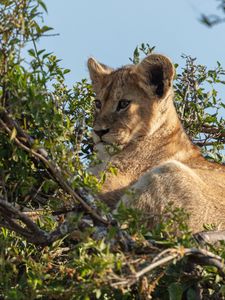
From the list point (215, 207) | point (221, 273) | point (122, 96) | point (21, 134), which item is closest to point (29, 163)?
point (21, 134)

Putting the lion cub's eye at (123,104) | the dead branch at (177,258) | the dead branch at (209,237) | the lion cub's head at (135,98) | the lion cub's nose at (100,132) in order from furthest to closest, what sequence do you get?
the lion cub's eye at (123,104), the lion cub's head at (135,98), the lion cub's nose at (100,132), the dead branch at (209,237), the dead branch at (177,258)

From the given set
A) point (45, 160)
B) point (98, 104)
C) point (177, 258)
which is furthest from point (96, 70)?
point (177, 258)

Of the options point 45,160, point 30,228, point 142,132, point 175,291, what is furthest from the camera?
point 142,132

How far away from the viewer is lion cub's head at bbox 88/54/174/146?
9891 mm

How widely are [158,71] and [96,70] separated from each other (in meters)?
0.95

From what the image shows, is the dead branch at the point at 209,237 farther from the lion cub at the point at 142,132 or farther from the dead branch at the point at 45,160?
the lion cub at the point at 142,132

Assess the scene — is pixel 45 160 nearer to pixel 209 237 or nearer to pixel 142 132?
pixel 209 237

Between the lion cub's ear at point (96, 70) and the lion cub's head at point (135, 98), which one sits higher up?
the lion cub's ear at point (96, 70)

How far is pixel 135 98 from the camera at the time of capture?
33.3ft

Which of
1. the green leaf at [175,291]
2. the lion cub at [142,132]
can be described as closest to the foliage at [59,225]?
the green leaf at [175,291]

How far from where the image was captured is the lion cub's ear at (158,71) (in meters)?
10.1

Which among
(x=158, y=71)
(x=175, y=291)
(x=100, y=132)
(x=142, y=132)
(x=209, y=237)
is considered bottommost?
(x=175, y=291)

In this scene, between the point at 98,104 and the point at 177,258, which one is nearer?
the point at 177,258

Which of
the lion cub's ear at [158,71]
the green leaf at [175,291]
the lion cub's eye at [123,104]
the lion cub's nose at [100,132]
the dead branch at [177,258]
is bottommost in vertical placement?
the green leaf at [175,291]
